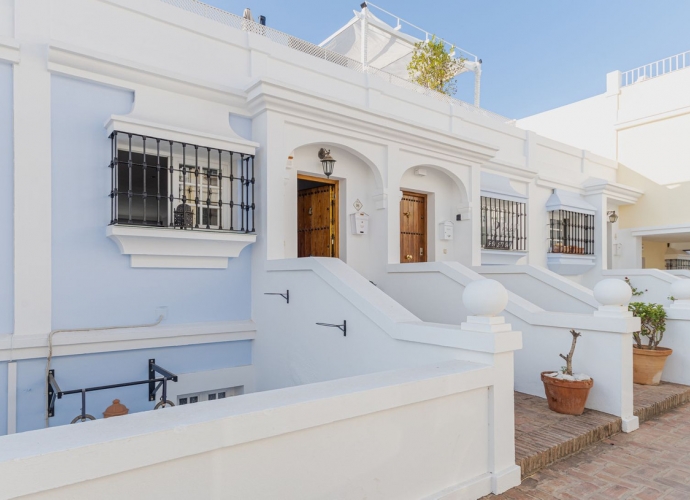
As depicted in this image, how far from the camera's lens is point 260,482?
214cm

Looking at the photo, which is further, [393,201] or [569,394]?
[393,201]

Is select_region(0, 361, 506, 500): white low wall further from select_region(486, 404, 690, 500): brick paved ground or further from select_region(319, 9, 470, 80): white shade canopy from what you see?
select_region(319, 9, 470, 80): white shade canopy

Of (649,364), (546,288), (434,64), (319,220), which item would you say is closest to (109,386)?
(319,220)

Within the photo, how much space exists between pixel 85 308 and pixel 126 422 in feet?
10.5

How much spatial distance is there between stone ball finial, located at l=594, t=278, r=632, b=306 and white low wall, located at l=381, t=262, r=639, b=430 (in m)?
0.17

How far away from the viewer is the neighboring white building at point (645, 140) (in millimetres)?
11641

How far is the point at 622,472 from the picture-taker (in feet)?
11.6

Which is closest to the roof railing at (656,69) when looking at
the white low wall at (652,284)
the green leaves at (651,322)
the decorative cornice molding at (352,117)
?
the white low wall at (652,284)

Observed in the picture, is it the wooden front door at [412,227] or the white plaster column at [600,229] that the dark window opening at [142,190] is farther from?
the white plaster column at [600,229]

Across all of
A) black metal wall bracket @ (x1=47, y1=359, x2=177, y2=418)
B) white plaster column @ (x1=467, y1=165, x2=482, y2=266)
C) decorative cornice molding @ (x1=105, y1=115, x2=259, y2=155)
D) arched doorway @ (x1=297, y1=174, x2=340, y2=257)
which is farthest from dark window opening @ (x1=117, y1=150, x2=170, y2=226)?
white plaster column @ (x1=467, y1=165, x2=482, y2=266)

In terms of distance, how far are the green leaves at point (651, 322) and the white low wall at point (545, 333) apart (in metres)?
1.97

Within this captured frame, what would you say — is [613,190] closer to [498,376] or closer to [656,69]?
[656,69]

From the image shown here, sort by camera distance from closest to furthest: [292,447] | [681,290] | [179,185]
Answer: [292,447] < [179,185] < [681,290]

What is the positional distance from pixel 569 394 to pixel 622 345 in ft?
2.34
